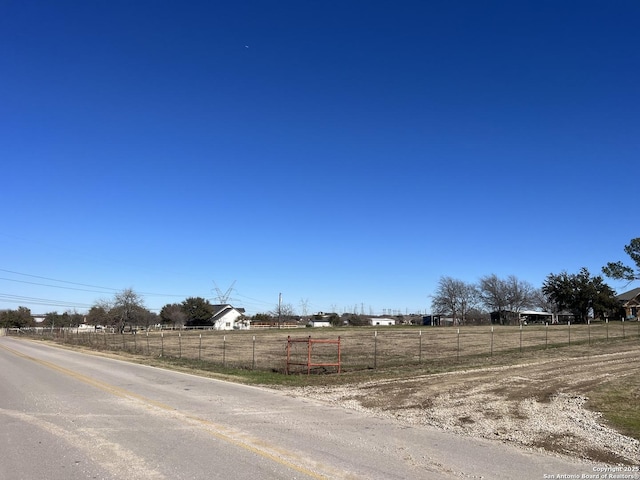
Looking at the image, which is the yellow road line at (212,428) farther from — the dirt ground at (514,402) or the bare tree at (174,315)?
the bare tree at (174,315)

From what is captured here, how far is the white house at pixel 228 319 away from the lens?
122125mm

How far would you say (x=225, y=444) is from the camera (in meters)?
7.76

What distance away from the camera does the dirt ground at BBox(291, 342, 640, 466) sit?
27.9 ft

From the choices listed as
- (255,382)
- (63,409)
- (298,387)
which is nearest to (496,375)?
(298,387)

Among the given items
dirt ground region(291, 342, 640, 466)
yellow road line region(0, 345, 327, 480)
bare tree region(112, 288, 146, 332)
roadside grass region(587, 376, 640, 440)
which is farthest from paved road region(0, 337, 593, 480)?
bare tree region(112, 288, 146, 332)

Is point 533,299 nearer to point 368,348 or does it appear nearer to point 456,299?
point 456,299

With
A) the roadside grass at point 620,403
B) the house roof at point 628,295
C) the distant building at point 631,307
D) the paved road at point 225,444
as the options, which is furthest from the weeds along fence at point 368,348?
the house roof at point 628,295

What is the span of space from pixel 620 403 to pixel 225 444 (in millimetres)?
10312

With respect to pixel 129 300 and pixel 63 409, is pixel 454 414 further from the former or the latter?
pixel 129 300

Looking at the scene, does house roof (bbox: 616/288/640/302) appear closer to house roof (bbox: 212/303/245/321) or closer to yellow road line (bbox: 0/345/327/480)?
house roof (bbox: 212/303/245/321)

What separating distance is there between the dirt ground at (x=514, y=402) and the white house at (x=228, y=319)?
106 meters

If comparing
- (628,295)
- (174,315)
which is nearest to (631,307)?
(628,295)

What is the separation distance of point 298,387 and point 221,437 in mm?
8858

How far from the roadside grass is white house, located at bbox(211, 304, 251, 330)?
10979 cm
